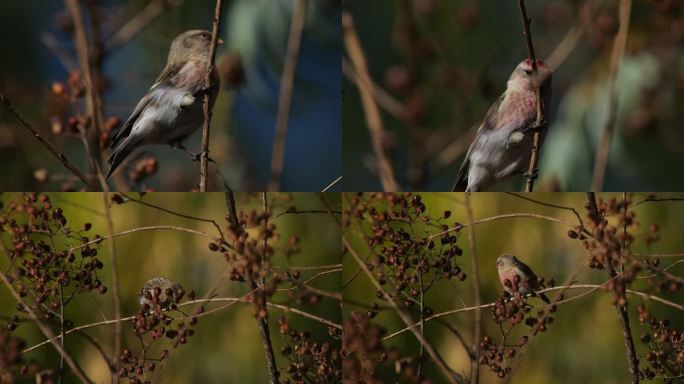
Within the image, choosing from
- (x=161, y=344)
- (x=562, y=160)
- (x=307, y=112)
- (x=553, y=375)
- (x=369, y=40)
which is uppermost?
(x=369, y=40)

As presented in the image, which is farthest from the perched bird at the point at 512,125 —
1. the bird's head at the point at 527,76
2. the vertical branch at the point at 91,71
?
the vertical branch at the point at 91,71

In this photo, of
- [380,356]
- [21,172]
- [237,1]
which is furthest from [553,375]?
[21,172]

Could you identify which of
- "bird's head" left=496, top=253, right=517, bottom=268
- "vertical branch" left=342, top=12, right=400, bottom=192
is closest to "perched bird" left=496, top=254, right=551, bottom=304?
"bird's head" left=496, top=253, right=517, bottom=268

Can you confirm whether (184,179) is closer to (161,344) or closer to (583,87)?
(161,344)

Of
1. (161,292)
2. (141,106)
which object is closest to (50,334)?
(161,292)

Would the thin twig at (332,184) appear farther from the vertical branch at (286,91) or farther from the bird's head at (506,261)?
the bird's head at (506,261)

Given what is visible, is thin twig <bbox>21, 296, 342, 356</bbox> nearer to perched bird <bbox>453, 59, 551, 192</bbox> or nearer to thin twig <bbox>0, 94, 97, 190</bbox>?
thin twig <bbox>0, 94, 97, 190</bbox>
